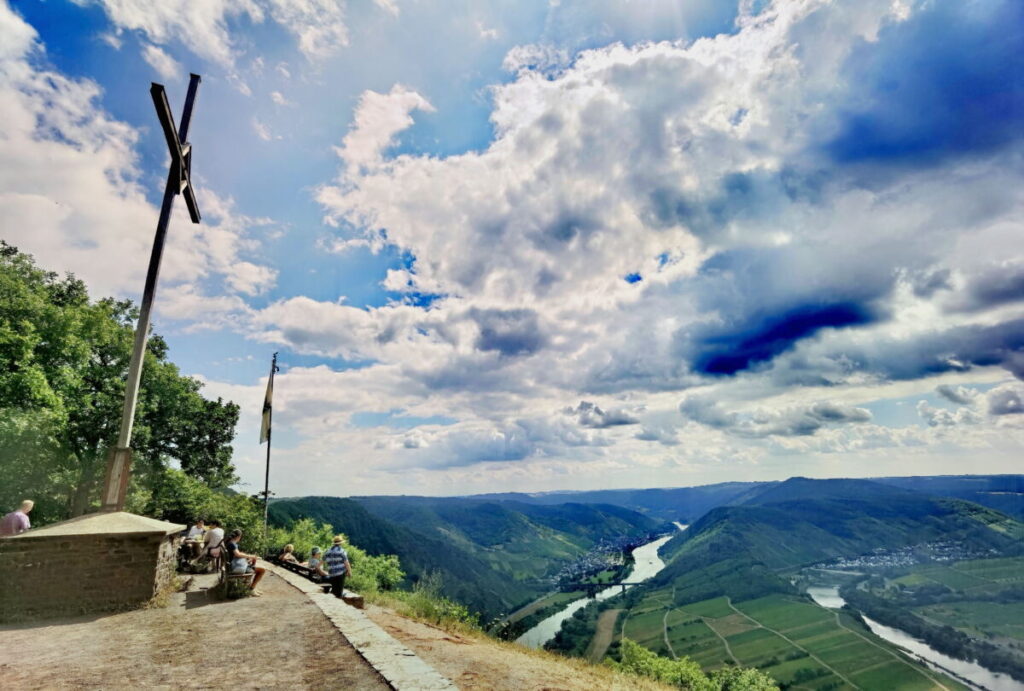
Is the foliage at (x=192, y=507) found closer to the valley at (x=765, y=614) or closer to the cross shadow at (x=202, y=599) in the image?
the cross shadow at (x=202, y=599)

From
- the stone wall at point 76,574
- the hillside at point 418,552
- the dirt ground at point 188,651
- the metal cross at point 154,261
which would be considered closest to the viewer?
the dirt ground at point 188,651

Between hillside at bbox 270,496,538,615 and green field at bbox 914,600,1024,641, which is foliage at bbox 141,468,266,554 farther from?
green field at bbox 914,600,1024,641

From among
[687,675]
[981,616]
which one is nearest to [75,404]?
[687,675]

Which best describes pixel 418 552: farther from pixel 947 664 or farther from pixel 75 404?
pixel 75 404

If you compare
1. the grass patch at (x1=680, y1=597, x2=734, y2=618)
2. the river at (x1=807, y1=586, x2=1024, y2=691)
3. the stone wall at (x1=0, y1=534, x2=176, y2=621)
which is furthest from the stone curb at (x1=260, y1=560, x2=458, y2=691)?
the grass patch at (x1=680, y1=597, x2=734, y2=618)

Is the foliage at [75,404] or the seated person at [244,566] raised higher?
the foliage at [75,404]

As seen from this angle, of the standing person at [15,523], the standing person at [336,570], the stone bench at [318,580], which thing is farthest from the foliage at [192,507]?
the standing person at [15,523]
